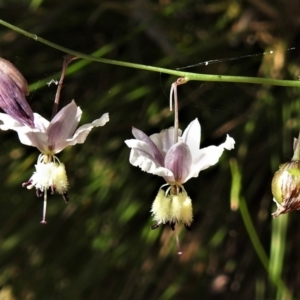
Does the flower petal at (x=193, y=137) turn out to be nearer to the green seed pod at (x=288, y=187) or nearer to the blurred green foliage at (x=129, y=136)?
the green seed pod at (x=288, y=187)

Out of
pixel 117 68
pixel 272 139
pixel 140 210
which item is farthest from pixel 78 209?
pixel 272 139

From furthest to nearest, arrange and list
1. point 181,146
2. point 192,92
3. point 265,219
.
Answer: point 265,219, point 192,92, point 181,146

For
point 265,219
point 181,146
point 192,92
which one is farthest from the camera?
point 265,219

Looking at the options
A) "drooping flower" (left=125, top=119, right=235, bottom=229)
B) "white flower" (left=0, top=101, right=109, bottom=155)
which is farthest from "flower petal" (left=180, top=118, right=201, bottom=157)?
"white flower" (left=0, top=101, right=109, bottom=155)

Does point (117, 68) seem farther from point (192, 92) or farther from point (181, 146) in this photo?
point (181, 146)

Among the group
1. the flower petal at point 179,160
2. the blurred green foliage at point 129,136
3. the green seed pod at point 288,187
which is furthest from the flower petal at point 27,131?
the blurred green foliage at point 129,136

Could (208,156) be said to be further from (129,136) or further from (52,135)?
(129,136)

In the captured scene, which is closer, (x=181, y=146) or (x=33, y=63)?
(x=181, y=146)
